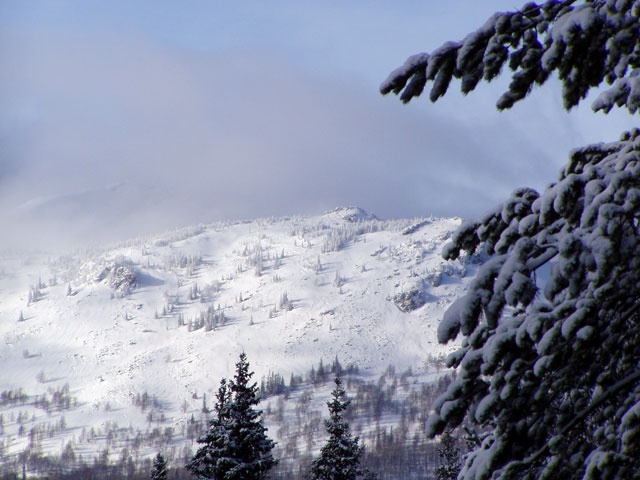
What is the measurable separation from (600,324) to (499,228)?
98 centimetres

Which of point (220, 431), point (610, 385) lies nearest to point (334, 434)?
point (220, 431)

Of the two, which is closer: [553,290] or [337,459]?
[553,290]

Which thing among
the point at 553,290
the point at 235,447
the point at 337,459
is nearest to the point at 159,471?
the point at 235,447

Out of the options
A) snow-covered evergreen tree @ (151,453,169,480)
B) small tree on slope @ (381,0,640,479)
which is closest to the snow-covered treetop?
small tree on slope @ (381,0,640,479)

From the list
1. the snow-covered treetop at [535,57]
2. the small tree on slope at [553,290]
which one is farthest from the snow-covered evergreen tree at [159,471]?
the snow-covered treetop at [535,57]

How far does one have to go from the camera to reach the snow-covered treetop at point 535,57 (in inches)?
171

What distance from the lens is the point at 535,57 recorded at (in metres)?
4.57

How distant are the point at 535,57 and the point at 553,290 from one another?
1.78m

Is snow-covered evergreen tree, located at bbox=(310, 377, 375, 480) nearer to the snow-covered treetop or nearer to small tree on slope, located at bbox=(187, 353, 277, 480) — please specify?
small tree on slope, located at bbox=(187, 353, 277, 480)

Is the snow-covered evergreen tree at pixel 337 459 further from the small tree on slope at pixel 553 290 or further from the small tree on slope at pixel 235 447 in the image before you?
the small tree on slope at pixel 553 290

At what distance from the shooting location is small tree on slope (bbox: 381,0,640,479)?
4.00 m

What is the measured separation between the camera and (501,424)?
448 centimetres

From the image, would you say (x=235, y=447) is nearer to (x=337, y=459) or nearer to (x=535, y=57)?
(x=337, y=459)

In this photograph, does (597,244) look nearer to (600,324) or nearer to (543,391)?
(600,324)
